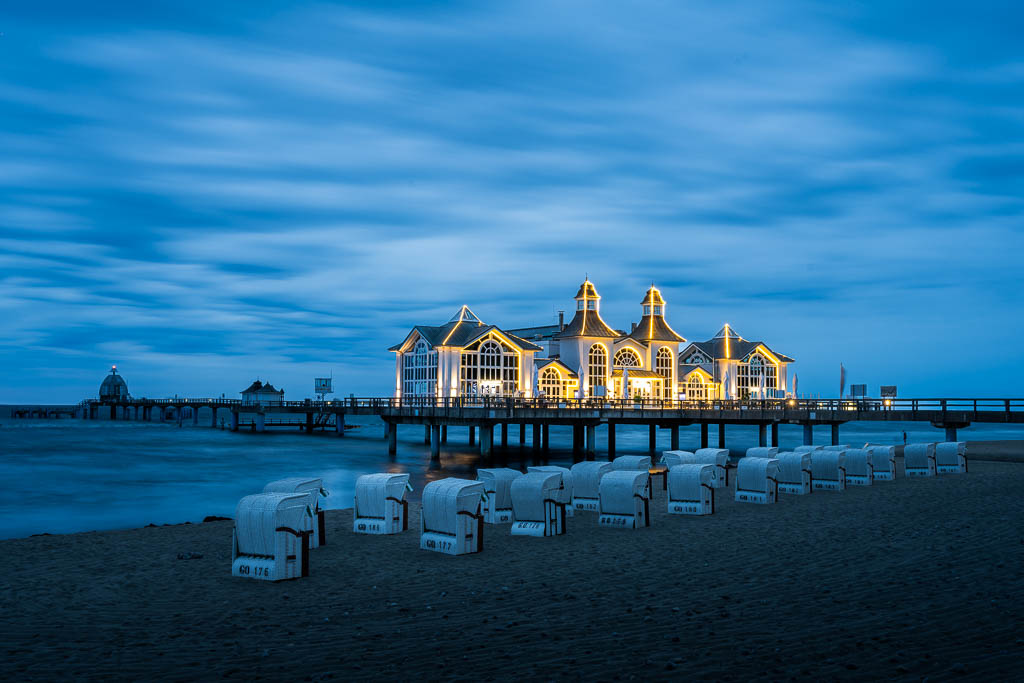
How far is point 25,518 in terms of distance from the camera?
2556 centimetres

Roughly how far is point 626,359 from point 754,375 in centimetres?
1425

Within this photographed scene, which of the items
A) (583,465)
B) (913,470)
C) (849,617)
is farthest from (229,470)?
(849,617)

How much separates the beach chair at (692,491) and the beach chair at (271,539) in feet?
29.3

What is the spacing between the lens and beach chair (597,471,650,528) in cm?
1590

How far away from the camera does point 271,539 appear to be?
37.1ft

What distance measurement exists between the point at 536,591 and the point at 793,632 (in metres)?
3.23

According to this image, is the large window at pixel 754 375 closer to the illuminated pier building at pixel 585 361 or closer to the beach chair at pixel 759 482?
the illuminated pier building at pixel 585 361

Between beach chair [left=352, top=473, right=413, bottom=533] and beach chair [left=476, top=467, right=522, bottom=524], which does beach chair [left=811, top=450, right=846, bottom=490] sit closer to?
beach chair [left=476, top=467, right=522, bottom=524]

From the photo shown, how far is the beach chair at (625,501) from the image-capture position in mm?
15898

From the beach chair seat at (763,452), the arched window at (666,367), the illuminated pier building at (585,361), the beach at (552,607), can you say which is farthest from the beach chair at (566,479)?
the arched window at (666,367)

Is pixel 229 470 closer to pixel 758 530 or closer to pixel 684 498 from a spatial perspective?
pixel 684 498

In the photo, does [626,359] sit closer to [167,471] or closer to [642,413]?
[642,413]

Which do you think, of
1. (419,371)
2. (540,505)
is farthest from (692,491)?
(419,371)

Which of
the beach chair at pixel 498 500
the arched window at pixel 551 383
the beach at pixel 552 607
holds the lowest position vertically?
the beach at pixel 552 607
